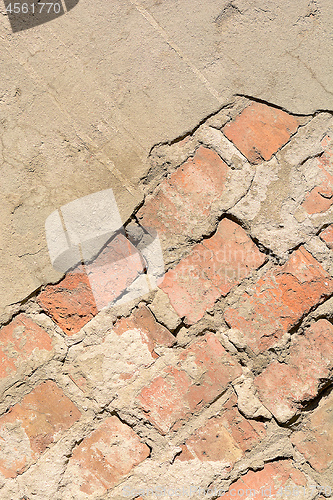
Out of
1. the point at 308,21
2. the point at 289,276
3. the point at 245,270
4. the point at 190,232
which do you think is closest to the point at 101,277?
the point at 190,232

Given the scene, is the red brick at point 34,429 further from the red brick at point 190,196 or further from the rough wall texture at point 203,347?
the red brick at point 190,196

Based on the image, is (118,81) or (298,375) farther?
(118,81)

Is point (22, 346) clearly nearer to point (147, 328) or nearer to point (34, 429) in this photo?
point (34, 429)

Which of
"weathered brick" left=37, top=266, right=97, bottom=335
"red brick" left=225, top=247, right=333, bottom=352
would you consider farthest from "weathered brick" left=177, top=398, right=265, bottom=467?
"weathered brick" left=37, top=266, right=97, bottom=335

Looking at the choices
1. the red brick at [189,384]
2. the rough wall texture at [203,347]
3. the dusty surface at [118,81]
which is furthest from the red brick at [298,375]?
the dusty surface at [118,81]

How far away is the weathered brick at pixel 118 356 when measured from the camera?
1120mm

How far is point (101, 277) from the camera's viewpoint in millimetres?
1138

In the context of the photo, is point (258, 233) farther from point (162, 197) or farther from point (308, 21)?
point (308, 21)

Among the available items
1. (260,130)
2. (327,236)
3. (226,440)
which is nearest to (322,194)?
(327,236)

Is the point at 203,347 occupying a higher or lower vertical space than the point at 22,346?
lower

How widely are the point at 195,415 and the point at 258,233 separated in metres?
0.59

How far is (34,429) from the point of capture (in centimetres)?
112

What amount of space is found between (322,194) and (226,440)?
81cm

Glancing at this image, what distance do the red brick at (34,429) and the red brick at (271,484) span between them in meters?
0.53
